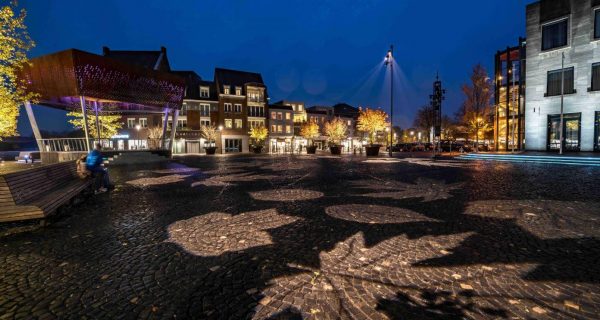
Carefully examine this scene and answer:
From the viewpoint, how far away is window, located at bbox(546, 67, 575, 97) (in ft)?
79.2

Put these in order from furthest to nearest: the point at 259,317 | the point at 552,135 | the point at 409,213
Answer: the point at 552,135 → the point at 409,213 → the point at 259,317

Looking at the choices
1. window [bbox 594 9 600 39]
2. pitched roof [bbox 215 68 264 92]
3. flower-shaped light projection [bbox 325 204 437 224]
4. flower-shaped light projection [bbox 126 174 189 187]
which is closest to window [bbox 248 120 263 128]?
pitched roof [bbox 215 68 264 92]

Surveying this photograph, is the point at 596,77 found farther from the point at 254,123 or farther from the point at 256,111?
the point at 254,123

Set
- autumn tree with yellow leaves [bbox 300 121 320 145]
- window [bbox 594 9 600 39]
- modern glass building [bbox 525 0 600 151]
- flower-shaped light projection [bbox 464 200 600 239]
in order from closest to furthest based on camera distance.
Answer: flower-shaped light projection [bbox 464 200 600 239] < window [bbox 594 9 600 39] < modern glass building [bbox 525 0 600 151] < autumn tree with yellow leaves [bbox 300 121 320 145]

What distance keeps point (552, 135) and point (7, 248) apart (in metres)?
35.2

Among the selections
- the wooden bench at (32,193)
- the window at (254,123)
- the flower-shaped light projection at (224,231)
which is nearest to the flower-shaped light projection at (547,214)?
the flower-shaped light projection at (224,231)

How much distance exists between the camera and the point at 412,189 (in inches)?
416

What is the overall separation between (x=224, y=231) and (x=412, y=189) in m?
7.51

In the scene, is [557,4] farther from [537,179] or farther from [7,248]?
[7,248]

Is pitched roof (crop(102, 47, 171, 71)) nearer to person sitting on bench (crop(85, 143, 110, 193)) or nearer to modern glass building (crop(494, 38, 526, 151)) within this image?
person sitting on bench (crop(85, 143, 110, 193))

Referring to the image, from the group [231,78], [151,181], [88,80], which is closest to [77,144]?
[88,80]

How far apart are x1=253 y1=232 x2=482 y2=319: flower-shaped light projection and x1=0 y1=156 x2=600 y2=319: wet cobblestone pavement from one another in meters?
0.02

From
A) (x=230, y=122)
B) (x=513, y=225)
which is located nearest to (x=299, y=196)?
(x=513, y=225)

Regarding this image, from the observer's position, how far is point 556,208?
23.6 ft
